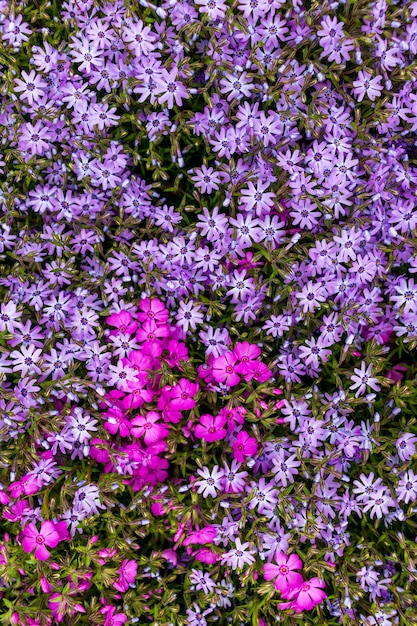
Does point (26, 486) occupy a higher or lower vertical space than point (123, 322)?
lower

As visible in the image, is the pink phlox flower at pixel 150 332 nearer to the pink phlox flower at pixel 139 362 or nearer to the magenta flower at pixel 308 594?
the pink phlox flower at pixel 139 362

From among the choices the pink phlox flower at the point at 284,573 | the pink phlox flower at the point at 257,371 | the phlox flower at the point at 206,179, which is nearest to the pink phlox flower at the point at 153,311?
the pink phlox flower at the point at 257,371

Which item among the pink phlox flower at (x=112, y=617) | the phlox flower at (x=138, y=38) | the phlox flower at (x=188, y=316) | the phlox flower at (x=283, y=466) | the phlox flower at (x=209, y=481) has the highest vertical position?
the phlox flower at (x=138, y=38)

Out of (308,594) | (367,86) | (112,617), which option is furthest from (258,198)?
(112,617)

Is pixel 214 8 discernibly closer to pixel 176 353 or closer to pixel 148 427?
pixel 176 353

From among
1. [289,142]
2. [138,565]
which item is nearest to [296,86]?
[289,142]
